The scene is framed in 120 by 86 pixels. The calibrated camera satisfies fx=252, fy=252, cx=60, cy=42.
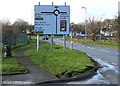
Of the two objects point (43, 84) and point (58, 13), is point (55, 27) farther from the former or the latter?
point (43, 84)

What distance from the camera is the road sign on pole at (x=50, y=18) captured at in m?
24.3

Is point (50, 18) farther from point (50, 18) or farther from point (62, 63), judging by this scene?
point (62, 63)

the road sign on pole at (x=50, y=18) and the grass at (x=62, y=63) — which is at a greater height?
the road sign on pole at (x=50, y=18)

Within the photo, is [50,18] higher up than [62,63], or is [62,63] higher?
[50,18]

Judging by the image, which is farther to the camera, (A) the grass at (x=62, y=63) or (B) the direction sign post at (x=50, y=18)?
(B) the direction sign post at (x=50, y=18)

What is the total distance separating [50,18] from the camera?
966 inches

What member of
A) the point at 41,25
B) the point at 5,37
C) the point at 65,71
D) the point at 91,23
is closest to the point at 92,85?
the point at 65,71

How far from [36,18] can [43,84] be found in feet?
53.6

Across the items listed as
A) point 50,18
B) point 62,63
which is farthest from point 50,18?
point 62,63

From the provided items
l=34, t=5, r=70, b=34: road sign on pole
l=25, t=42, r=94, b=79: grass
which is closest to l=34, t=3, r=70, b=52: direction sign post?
l=34, t=5, r=70, b=34: road sign on pole

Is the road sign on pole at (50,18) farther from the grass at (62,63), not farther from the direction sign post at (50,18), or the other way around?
the grass at (62,63)

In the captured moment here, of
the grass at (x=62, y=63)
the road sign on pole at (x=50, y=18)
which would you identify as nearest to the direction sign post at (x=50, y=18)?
the road sign on pole at (x=50, y=18)

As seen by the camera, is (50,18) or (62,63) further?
(50,18)

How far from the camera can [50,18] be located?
24531mm
